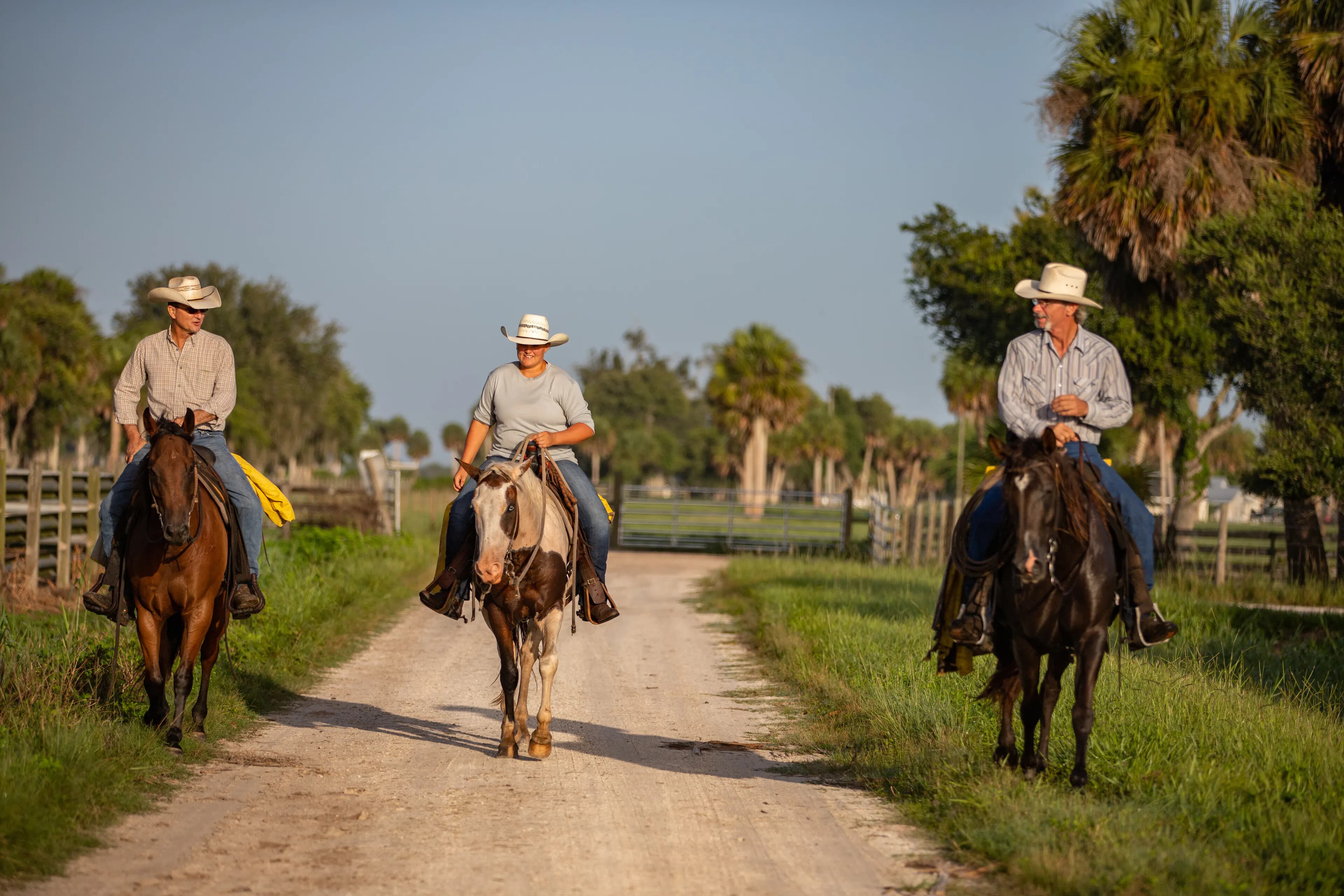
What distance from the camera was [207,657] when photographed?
27.9 ft

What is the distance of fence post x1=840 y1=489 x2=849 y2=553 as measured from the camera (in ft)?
107

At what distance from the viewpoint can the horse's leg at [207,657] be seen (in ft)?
27.3

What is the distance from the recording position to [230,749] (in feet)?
26.6

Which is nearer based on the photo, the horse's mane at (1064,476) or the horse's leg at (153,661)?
the horse's mane at (1064,476)

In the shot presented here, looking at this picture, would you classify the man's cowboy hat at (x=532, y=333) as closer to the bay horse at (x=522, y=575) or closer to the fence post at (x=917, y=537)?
the bay horse at (x=522, y=575)

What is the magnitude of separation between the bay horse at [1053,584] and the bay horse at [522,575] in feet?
9.27

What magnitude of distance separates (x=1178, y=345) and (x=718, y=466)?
65953mm

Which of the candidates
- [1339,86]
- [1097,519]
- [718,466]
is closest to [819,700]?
[1097,519]

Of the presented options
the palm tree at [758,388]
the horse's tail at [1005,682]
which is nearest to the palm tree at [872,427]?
the palm tree at [758,388]

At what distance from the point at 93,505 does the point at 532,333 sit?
11.7m

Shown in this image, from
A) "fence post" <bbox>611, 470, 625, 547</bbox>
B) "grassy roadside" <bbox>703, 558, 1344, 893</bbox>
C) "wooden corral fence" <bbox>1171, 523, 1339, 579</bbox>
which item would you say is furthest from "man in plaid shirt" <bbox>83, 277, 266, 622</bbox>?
"fence post" <bbox>611, 470, 625, 547</bbox>

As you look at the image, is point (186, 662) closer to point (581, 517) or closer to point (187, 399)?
point (187, 399)

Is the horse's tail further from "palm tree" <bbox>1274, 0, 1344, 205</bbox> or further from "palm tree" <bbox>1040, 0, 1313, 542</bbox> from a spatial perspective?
"palm tree" <bbox>1274, 0, 1344, 205</bbox>

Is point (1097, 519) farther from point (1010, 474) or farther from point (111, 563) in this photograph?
point (111, 563)
